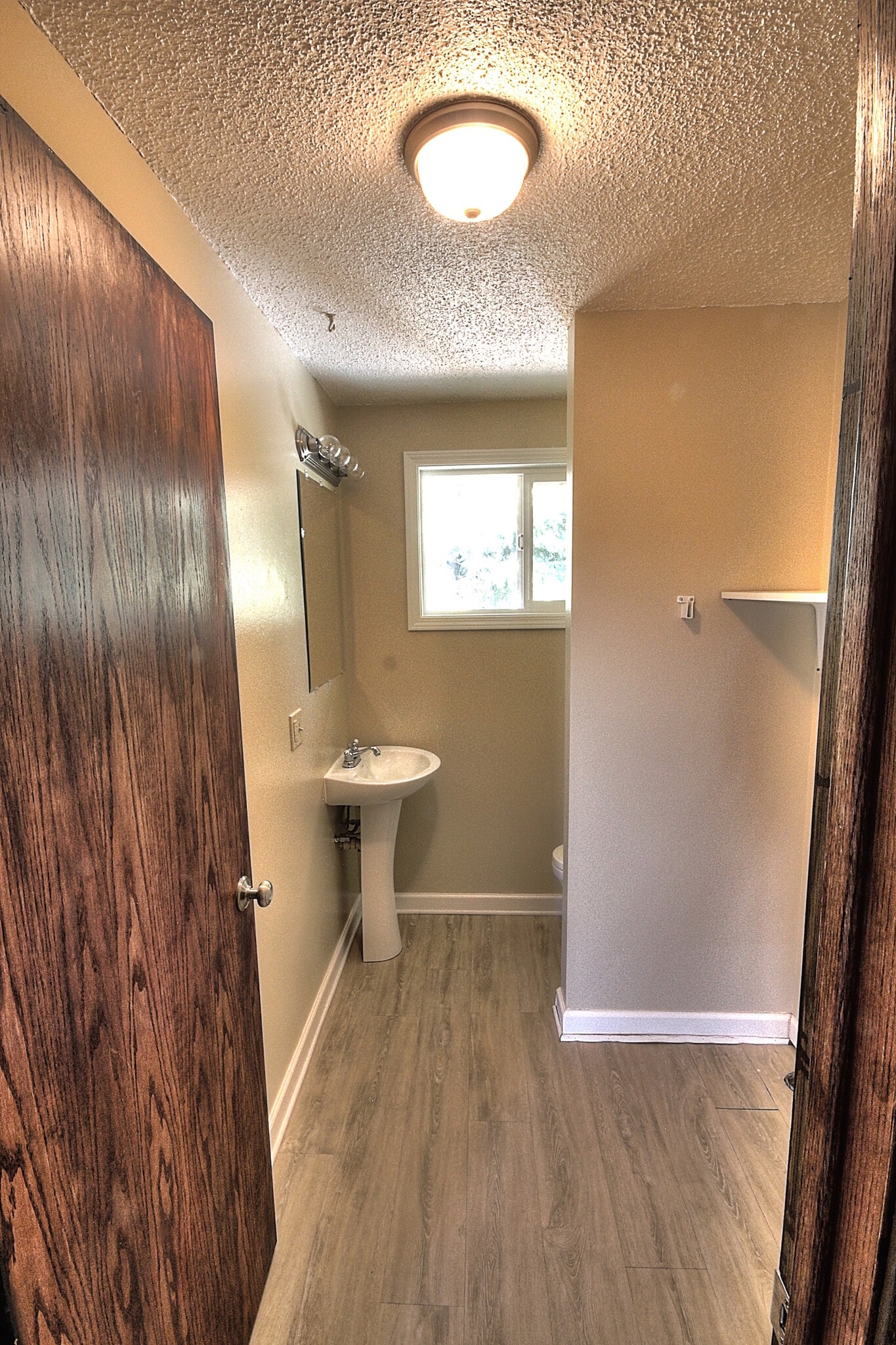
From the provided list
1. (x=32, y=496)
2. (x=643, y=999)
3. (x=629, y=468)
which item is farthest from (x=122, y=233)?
(x=643, y=999)

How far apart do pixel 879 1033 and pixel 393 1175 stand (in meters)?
1.73

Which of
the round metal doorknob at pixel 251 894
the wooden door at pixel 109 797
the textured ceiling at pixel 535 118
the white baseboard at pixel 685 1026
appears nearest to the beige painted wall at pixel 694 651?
the white baseboard at pixel 685 1026

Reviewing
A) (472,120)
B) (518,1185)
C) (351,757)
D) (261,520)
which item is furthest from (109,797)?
(351,757)

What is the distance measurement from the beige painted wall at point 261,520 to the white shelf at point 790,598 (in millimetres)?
1437

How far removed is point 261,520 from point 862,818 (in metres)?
1.65

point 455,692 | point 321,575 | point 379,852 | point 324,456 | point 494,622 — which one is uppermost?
point 324,456

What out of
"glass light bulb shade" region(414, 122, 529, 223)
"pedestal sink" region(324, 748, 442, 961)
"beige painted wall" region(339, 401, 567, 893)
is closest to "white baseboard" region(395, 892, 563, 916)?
"beige painted wall" region(339, 401, 567, 893)

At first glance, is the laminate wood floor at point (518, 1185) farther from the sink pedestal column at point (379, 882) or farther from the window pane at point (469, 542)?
the window pane at point (469, 542)

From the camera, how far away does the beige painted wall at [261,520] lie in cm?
92

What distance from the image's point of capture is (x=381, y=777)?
2734 mm

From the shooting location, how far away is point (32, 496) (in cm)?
66

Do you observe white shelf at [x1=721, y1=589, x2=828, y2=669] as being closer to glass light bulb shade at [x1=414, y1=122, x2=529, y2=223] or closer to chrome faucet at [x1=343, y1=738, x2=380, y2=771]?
glass light bulb shade at [x1=414, y1=122, x2=529, y2=223]

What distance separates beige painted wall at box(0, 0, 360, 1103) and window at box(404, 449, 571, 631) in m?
0.66

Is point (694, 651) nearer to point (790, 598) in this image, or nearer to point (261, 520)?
point (790, 598)
